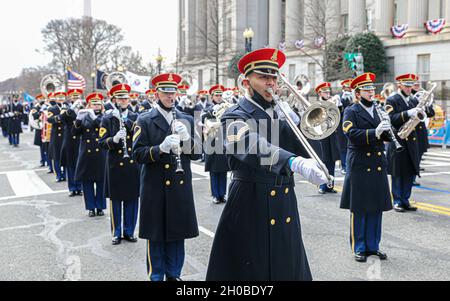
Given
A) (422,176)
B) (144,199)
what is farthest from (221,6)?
(144,199)

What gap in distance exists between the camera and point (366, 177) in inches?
253

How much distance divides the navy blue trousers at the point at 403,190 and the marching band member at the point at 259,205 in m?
6.06

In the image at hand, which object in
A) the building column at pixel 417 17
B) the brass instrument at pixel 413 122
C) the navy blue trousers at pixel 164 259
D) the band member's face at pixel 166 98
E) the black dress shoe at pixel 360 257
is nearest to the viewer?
the navy blue trousers at pixel 164 259

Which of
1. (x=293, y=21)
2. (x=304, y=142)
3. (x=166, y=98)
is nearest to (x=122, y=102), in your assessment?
(x=166, y=98)

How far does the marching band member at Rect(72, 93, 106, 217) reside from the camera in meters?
9.16

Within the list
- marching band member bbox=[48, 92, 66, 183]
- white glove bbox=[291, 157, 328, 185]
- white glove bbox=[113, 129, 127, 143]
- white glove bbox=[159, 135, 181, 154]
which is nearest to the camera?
white glove bbox=[291, 157, 328, 185]

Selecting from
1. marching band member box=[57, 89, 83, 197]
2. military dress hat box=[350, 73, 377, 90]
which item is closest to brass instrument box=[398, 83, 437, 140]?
military dress hat box=[350, 73, 377, 90]

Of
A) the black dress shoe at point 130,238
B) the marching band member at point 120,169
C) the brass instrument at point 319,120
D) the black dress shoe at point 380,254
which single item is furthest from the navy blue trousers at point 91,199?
the brass instrument at point 319,120

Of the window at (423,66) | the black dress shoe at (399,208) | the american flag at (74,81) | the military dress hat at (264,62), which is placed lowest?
the black dress shoe at (399,208)

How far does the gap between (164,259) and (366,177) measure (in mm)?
2817

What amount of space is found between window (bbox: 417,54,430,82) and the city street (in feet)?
64.4

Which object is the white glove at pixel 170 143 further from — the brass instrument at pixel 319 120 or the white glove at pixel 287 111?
the brass instrument at pixel 319 120

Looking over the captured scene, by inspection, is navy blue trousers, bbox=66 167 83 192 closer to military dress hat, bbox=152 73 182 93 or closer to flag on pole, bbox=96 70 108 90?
flag on pole, bbox=96 70 108 90

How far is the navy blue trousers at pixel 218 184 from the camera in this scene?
10.2 metres
